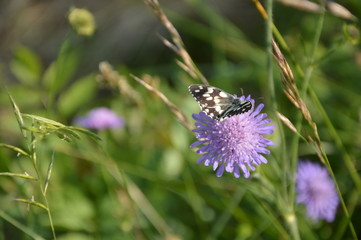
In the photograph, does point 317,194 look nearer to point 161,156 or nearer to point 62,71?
point 161,156

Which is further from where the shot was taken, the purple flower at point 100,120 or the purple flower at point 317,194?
the purple flower at point 100,120

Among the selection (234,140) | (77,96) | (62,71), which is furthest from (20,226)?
(77,96)

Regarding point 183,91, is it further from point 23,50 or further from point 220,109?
point 220,109

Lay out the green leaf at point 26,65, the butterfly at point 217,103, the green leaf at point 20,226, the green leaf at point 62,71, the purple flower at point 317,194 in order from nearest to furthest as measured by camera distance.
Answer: the butterfly at point 217,103
the green leaf at point 20,226
the purple flower at point 317,194
the green leaf at point 62,71
the green leaf at point 26,65

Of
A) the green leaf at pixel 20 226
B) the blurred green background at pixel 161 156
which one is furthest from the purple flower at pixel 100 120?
the green leaf at pixel 20 226

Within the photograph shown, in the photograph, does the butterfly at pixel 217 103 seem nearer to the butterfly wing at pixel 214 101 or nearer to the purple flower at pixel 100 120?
the butterfly wing at pixel 214 101

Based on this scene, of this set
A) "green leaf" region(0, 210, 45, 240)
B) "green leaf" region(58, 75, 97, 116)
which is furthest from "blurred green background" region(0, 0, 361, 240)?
"green leaf" region(0, 210, 45, 240)

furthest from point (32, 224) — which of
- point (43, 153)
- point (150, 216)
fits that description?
point (43, 153)
